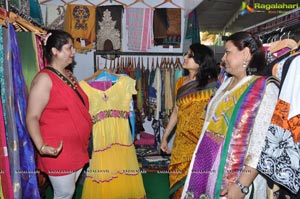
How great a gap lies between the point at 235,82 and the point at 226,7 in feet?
7.55

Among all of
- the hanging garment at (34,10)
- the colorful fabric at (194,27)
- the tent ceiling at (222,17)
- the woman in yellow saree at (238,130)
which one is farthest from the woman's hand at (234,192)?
the colorful fabric at (194,27)

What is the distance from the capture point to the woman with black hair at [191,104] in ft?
7.25

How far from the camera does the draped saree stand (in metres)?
1.32

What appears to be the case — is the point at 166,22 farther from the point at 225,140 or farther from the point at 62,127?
the point at 225,140

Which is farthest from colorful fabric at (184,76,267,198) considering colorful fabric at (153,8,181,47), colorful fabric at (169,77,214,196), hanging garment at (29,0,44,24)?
colorful fabric at (153,8,181,47)

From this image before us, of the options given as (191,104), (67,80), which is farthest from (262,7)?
(67,80)

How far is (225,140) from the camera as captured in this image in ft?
4.49

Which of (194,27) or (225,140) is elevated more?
(194,27)

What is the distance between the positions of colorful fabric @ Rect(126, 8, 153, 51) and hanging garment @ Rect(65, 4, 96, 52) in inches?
20.4

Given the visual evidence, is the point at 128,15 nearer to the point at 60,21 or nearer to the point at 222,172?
the point at 60,21

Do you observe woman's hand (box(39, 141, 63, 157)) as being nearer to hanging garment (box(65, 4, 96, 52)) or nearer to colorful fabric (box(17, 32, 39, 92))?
colorful fabric (box(17, 32, 39, 92))

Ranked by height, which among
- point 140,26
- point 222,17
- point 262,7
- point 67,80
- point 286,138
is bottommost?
point 286,138

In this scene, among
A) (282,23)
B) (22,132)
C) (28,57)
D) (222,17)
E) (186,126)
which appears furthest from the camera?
(222,17)

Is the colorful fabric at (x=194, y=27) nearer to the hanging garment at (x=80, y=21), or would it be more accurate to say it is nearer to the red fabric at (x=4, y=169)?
the hanging garment at (x=80, y=21)
